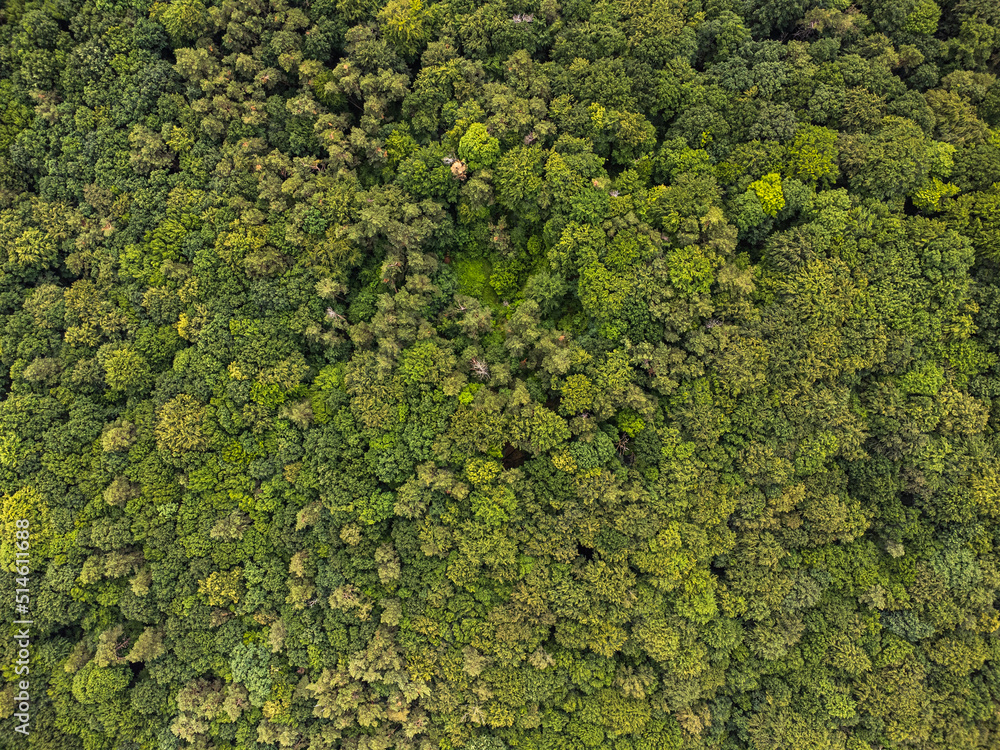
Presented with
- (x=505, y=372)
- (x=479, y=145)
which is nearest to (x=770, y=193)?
(x=479, y=145)

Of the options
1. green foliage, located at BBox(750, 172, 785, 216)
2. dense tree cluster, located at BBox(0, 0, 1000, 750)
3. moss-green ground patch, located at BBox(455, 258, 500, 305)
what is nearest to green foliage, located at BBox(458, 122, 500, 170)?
dense tree cluster, located at BBox(0, 0, 1000, 750)

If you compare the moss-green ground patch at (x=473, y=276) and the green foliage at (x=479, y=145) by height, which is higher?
the green foliage at (x=479, y=145)

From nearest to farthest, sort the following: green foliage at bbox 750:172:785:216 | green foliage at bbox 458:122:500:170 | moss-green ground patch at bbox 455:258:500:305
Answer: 1. green foliage at bbox 750:172:785:216
2. green foliage at bbox 458:122:500:170
3. moss-green ground patch at bbox 455:258:500:305

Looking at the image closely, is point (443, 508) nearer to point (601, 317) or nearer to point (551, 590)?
point (551, 590)

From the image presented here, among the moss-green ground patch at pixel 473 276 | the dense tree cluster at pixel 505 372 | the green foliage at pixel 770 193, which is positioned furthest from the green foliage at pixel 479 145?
the green foliage at pixel 770 193

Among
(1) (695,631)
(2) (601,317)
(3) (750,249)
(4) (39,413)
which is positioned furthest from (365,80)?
(1) (695,631)

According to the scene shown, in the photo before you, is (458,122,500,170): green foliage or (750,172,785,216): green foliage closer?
(750,172,785,216): green foliage

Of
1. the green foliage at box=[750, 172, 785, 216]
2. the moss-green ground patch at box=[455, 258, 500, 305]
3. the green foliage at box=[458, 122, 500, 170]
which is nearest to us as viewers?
the green foliage at box=[750, 172, 785, 216]

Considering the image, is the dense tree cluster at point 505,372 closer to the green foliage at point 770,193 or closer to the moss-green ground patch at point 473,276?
the green foliage at point 770,193

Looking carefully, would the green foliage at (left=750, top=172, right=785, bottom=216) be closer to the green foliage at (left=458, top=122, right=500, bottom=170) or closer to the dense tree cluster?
the dense tree cluster
